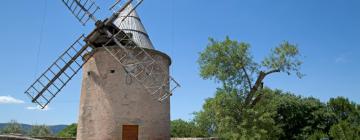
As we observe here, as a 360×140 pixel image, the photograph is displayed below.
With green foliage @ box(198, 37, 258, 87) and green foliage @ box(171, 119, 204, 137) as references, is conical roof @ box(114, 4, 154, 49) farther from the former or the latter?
green foliage @ box(171, 119, 204, 137)

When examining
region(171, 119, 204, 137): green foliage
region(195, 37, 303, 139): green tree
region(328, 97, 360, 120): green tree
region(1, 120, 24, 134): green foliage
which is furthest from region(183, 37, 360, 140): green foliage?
region(1, 120, 24, 134): green foliage

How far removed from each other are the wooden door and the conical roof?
3.34 meters

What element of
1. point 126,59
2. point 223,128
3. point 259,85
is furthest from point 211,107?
point 126,59

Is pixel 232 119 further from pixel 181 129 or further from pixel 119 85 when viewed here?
pixel 181 129

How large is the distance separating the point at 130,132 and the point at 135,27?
183 inches

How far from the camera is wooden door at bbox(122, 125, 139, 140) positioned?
12152 millimetres

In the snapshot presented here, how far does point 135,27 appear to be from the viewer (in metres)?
14.0

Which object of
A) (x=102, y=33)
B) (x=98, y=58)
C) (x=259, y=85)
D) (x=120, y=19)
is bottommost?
(x=259, y=85)

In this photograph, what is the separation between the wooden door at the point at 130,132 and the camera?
12.2 meters

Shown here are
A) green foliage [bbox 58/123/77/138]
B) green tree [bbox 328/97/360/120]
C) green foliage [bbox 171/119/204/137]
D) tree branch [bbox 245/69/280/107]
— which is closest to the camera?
tree branch [bbox 245/69/280/107]

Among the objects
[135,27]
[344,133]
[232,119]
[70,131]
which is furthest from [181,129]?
[135,27]

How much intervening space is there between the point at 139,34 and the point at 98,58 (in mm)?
2060

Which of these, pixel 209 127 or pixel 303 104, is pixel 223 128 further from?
pixel 303 104

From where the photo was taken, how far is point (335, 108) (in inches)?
1048
